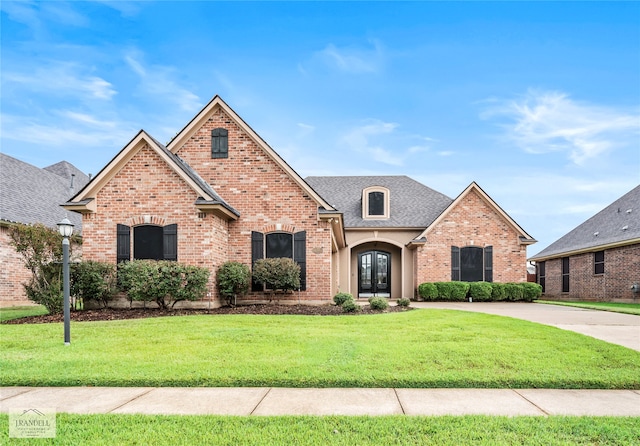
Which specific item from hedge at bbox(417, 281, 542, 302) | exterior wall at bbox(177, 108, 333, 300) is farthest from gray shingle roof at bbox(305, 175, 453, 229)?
exterior wall at bbox(177, 108, 333, 300)

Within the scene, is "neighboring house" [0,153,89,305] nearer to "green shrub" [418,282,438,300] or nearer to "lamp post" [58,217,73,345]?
"lamp post" [58,217,73,345]

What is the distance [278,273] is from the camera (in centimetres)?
1340

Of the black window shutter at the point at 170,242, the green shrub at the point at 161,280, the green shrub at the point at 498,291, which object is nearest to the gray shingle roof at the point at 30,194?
the black window shutter at the point at 170,242

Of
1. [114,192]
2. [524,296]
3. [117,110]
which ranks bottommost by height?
[524,296]

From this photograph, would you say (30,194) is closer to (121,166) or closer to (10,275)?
(10,275)

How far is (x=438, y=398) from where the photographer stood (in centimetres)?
456

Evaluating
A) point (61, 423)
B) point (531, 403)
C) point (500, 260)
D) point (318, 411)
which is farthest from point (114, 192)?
point (500, 260)

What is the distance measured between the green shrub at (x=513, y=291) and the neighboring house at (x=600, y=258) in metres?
5.25

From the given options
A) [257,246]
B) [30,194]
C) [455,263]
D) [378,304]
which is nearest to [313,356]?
[378,304]

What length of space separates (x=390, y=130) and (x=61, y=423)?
762 inches

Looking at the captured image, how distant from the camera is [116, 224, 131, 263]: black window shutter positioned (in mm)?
13023

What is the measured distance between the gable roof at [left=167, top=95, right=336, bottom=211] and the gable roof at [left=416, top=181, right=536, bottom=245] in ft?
26.8

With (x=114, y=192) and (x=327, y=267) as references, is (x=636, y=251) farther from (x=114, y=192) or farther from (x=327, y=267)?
(x=114, y=192)

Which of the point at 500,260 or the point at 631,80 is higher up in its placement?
the point at 631,80
